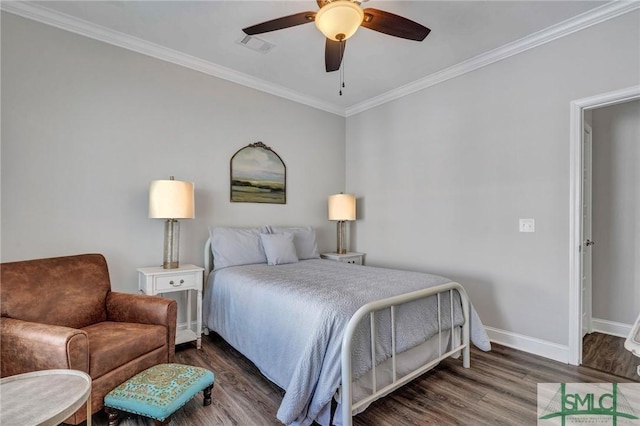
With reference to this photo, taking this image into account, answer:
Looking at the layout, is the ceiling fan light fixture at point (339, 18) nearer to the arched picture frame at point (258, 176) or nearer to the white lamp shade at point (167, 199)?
the white lamp shade at point (167, 199)

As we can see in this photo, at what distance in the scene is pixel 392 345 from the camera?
6.17 feet

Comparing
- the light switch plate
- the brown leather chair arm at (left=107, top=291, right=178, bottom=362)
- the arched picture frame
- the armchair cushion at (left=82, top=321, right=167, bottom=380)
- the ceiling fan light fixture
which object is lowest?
the armchair cushion at (left=82, top=321, right=167, bottom=380)

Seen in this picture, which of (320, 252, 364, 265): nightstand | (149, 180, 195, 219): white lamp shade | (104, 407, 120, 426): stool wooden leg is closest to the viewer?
(104, 407, 120, 426): stool wooden leg

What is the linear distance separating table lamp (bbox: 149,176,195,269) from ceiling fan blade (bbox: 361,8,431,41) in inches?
75.7

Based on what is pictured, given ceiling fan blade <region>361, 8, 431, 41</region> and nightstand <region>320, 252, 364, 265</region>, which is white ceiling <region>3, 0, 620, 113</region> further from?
nightstand <region>320, 252, 364, 265</region>

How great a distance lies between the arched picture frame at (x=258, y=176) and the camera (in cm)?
359

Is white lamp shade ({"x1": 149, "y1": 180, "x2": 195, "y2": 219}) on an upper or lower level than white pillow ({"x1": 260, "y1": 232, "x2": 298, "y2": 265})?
upper

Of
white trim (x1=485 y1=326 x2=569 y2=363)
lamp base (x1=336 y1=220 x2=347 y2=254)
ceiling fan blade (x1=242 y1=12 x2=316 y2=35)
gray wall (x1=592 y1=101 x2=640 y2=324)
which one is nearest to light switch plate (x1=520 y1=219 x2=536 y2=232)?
white trim (x1=485 y1=326 x2=569 y2=363)

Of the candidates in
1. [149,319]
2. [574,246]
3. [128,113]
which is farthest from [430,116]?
[149,319]

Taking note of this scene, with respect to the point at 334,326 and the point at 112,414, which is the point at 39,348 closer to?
the point at 112,414

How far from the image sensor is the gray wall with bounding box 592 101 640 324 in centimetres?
316

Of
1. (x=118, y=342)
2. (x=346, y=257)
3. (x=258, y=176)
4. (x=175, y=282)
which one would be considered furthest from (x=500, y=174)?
(x=118, y=342)

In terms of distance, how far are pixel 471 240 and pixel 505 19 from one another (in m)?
1.94

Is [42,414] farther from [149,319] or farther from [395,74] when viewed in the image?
[395,74]
